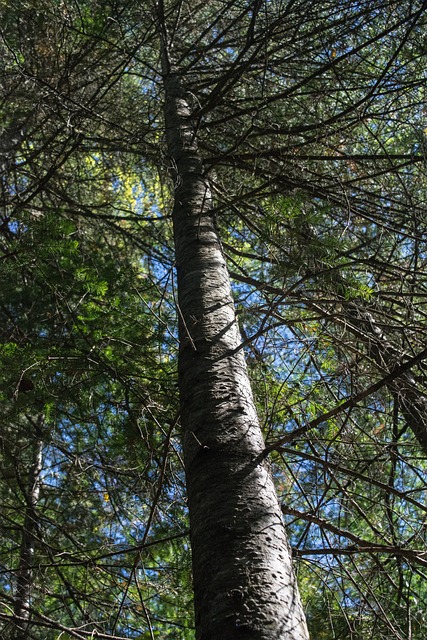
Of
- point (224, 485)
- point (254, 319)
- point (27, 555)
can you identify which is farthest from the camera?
point (27, 555)

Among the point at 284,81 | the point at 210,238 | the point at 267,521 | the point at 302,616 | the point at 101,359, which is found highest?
the point at 284,81

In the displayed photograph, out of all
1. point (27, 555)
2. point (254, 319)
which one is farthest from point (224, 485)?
point (27, 555)

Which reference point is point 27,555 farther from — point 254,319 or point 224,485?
point 224,485

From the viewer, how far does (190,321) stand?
2.89 metres

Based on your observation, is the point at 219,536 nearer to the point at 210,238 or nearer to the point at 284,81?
the point at 210,238

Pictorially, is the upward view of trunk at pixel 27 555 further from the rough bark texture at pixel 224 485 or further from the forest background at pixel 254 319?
the rough bark texture at pixel 224 485

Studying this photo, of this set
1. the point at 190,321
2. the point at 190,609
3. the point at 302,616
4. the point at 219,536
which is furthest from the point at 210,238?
the point at 190,609

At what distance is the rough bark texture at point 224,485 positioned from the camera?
5.66 feet

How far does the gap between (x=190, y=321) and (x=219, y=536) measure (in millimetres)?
1162

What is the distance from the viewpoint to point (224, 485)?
6.87 feet

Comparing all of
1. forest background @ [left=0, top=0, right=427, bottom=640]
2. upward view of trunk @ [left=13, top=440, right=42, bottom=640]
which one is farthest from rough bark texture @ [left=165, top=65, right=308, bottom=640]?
upward view of trunk @ [left=13, top=440, right=42, bottom=640]

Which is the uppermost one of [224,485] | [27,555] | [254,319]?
[254,319]

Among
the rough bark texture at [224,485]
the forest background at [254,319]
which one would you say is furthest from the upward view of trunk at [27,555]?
the rough bark texture at [224,485]

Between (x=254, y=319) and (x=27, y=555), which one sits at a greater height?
(x=254, y=319)
